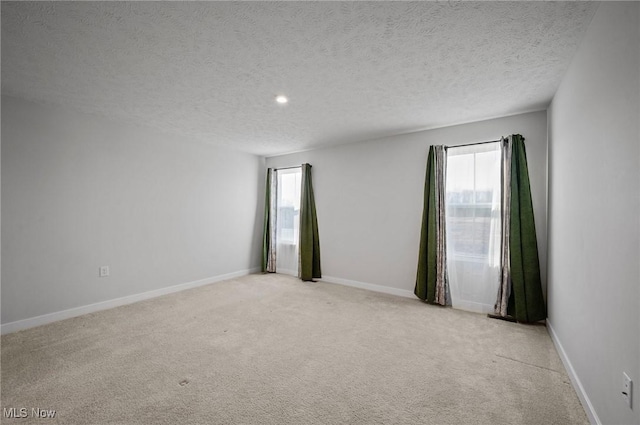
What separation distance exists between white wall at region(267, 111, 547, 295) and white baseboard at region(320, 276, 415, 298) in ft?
0.12

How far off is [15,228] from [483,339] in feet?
16.0

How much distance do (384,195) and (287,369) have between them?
9.48ft

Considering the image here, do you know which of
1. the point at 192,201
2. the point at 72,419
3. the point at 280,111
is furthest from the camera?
the point at 192,201

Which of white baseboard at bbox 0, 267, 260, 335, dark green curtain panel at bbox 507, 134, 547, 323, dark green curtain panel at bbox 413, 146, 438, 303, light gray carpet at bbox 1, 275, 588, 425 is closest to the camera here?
light gray carpet at bbox 1, 275, 588, 425

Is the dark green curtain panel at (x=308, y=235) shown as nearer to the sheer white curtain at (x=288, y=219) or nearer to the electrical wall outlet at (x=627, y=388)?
the sheer white curtain at (x=288, y=219)

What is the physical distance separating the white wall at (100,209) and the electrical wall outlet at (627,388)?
4666mm

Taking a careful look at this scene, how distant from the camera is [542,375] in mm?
2082

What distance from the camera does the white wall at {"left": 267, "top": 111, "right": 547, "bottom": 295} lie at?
3230 mm

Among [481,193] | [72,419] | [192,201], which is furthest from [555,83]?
[192,201]

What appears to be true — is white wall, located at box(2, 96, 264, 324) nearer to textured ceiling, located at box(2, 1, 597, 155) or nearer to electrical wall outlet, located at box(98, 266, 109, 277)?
electrical wall outlet, located at box(98, 266, 109, 277)

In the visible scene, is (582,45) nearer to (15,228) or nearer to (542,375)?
(542,375)

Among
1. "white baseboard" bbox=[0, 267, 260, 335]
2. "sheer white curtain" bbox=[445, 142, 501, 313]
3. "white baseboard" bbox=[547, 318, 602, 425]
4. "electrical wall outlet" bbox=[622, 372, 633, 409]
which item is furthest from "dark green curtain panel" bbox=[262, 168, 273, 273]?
"electrical wall outlet" bbox=[622, 372, 633, 409]

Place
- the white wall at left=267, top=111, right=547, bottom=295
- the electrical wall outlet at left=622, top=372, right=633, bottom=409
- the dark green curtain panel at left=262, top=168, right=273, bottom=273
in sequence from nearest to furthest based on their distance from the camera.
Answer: the electrical wall outlet at left=622, top=372, right=633, bottom=409 < the white wall at left=267, top=111, right=547, bottom=295 < the dark green curtain panel at left=262, top=168, right=273, bottom=273

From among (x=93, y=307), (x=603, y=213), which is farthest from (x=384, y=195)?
(x=93, y=307)
